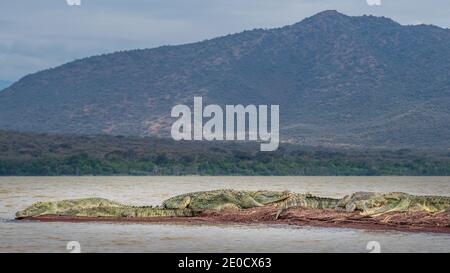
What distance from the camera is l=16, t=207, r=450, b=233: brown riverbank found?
107ft

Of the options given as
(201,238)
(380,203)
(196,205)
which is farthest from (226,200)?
(201,238)

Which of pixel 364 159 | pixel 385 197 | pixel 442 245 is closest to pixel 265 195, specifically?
pixel 385 197

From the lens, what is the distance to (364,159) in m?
159

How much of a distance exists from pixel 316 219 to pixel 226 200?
136 inches

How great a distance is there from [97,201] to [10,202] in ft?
56.3

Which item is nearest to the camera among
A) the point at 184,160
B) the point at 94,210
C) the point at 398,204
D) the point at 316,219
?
the point at 398,204

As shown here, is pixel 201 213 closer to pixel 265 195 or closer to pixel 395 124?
pixel 265 195

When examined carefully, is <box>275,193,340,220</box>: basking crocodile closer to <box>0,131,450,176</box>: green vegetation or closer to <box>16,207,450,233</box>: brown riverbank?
<box>16,207,450,233</box>: brown riverbank

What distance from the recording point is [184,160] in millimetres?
155000

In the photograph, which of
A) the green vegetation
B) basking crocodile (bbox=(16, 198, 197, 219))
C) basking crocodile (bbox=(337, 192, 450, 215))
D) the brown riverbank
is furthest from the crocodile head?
the green vegetation

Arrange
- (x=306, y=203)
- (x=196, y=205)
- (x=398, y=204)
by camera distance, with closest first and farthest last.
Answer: (x=398, y=204), (x=306, y=203), (x=196, y=205)

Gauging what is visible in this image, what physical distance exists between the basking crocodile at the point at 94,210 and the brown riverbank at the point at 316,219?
0.30 m

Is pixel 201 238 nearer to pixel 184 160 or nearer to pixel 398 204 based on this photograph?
pixel 398 204

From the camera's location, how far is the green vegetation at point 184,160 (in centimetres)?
14512
